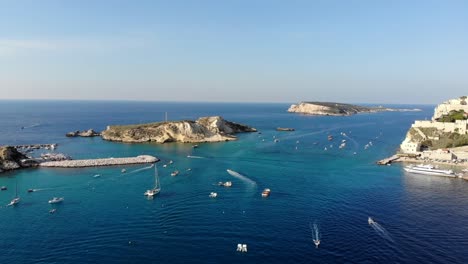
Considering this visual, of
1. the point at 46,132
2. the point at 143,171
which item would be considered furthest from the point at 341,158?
the point at 46,132

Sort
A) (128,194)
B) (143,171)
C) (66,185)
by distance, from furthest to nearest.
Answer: (143,171) < (66,185) < (128,194)

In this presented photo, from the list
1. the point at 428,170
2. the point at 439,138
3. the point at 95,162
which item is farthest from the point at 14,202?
the point at 439,138

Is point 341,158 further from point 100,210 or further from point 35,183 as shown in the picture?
point 35,183

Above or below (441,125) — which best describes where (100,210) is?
below

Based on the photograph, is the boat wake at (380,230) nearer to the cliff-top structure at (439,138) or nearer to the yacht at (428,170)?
the yacht at (428,170)

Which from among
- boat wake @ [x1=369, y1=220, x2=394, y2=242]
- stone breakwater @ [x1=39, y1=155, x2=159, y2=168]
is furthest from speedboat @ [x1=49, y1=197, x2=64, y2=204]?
boat wake @ [x1=369, y1=220, x2=394, y2=242]

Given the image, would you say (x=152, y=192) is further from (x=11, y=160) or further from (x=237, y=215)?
(x=11, y=160)
